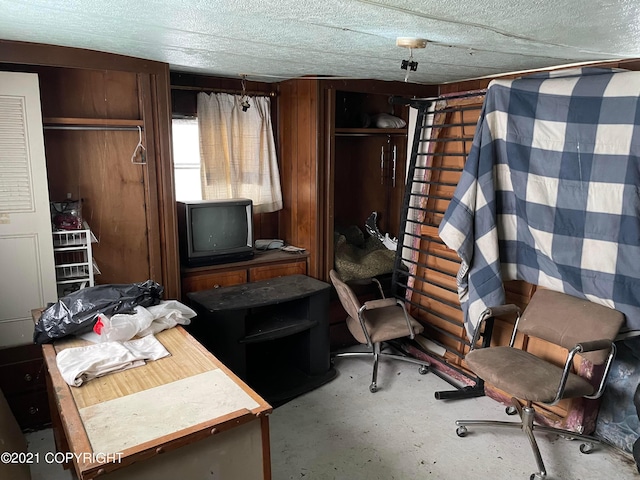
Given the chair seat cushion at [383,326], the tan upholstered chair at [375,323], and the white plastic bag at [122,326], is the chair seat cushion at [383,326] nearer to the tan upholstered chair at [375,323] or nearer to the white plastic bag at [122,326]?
the tan upholstered chair at [375,323]

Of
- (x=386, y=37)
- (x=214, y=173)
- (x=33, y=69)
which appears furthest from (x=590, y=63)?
(x=33, y=69)

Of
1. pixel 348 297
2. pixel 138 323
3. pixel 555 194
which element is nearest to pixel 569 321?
pixel 555 194

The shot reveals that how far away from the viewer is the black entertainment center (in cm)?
272

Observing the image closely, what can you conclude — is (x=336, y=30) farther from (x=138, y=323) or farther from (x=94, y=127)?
(x=94, y=127)

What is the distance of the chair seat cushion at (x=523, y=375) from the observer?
221 cm

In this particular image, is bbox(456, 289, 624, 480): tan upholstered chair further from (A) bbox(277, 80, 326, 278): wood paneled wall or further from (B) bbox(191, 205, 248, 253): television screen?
(B) bbox(191, 205, 248, 253): television screen

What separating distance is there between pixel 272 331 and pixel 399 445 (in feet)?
3.25

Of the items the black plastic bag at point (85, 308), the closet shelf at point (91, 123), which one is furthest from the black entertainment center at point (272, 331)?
the closet shelf at point (91, 123)

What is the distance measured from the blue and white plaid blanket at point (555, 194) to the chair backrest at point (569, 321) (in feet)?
0.16

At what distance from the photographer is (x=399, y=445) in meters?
2.52

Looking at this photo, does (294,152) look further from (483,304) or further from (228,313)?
(483,304)

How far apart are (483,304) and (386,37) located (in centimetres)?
158

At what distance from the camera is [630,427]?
7.97 feet

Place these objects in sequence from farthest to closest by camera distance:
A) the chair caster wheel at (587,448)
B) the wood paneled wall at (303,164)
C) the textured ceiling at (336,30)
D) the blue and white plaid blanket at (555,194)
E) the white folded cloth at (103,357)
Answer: the wood paneled wall at (303,164), the chair caster wheel at (587,448), the blue and white plaid blanket at (555,194), the white folded cloth at (103,357), the textured ceiling at (336,30)
